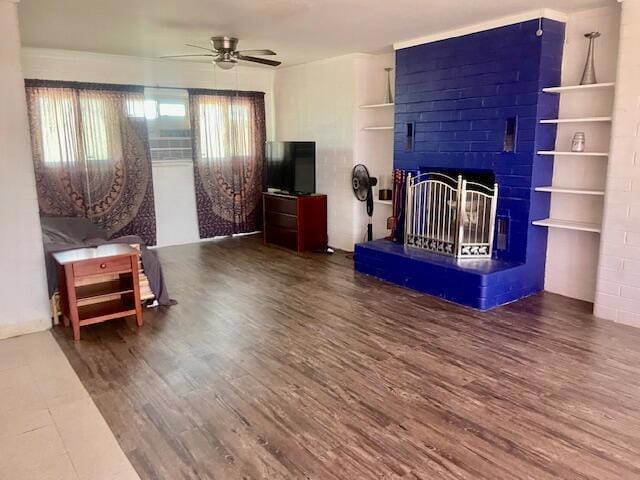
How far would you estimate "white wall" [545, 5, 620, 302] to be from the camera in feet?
13.1

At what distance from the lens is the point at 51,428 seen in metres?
2.47

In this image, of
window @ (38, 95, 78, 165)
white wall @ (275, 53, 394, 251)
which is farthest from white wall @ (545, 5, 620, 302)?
window @ (38, 95, 78, 165)

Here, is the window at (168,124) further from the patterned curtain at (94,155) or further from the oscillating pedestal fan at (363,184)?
the oscillating pedestal fan at (363,184)

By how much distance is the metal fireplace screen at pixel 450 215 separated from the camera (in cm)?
447

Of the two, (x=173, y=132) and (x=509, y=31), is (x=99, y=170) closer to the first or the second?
(x=173, y=132)

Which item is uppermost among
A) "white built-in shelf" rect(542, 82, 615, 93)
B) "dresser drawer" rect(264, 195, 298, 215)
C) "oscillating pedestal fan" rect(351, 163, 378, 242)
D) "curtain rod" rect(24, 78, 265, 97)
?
"curtain rod" rect(24, 78, 265, 97)

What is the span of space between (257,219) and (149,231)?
1.64m

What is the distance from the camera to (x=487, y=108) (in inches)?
175

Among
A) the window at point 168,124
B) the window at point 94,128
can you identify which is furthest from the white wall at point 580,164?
the window at point 94,128

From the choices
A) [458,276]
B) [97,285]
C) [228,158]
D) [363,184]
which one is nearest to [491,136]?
[458,276]

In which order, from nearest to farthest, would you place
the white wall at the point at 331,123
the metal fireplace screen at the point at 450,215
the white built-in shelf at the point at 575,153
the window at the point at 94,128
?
the white built-in shelf at the point at 575,153
the metal fireplace screen at the point at 450,215
the window at the point at 94,128
the white wall at the point at 331,123

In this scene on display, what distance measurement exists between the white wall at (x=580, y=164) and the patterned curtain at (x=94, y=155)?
15.7ft

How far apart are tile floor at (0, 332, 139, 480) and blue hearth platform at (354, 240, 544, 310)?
2953 mm

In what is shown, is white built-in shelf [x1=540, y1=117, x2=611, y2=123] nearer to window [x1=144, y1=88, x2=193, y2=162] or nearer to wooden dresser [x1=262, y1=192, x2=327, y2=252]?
wooden dresser [x1=262, y1=192, x2=327, y2=252]
